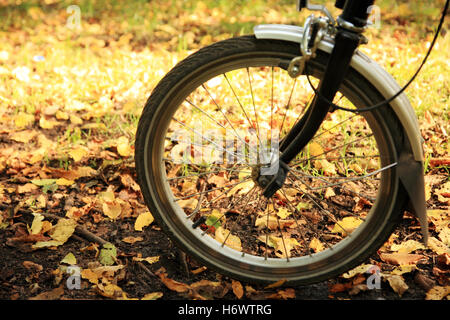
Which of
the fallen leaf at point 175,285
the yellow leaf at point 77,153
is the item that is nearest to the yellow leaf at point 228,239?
the fallen leaf at point 175,285

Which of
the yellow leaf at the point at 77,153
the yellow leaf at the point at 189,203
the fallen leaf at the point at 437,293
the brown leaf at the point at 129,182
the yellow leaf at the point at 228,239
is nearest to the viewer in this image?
the fallen leaf at the point at 437,293

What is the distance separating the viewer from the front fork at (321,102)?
1.50 metres

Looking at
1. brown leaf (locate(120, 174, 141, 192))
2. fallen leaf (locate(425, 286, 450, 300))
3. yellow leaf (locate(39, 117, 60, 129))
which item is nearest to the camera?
fallen leaf (locate(425, 286, 450, 300))

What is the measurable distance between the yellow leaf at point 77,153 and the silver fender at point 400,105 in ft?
5.18

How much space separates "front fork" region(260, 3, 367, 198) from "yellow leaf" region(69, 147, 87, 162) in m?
1.35

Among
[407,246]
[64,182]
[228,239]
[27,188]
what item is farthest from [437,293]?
[27,188]

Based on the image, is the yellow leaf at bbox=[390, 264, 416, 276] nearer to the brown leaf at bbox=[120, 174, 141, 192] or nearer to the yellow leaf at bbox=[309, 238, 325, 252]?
the yellow leaf at bbox=[309, 238, 325, 252]

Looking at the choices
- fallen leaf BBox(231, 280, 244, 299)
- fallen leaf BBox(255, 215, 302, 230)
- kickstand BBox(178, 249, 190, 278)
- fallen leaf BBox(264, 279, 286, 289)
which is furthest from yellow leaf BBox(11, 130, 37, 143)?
fallen leaf BBox(264, 279, 286, 289)

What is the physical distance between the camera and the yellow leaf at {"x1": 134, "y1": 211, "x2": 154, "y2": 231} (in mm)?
2316

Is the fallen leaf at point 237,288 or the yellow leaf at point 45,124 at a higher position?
the yellow leaf at point 45,124

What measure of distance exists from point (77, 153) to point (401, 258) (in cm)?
190

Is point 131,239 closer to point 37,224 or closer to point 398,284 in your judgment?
point 37,224

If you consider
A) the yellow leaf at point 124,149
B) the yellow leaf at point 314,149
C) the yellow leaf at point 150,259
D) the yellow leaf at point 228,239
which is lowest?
the yellow leaf at point 150,259

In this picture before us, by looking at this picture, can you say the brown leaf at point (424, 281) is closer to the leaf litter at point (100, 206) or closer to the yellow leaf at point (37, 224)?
the leaf litter at point (100, 206)
